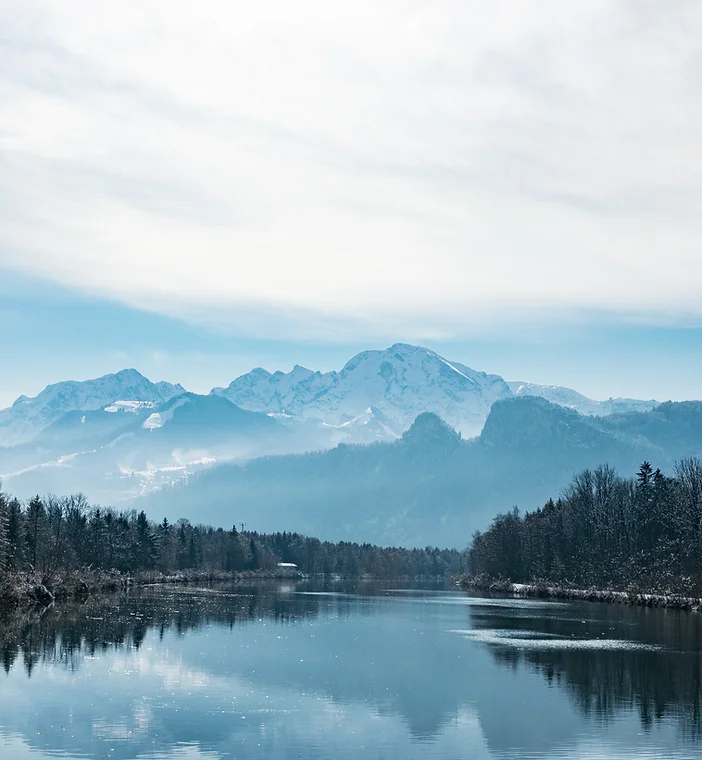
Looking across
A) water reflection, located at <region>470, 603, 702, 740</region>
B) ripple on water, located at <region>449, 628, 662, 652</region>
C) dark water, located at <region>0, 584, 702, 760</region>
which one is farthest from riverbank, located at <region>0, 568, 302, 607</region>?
water reflection, located at <region>470, 603, 702, 740</region>

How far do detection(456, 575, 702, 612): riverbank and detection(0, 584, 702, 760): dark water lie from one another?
59.7 feet

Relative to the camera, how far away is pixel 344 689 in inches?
1984

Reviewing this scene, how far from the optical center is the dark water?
121 ft

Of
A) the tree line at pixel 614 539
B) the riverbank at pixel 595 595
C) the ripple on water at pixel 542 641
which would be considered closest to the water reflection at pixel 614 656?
the ripple on water at pixel 542 641

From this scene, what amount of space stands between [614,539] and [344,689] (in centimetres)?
10921

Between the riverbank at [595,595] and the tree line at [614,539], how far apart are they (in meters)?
2.01

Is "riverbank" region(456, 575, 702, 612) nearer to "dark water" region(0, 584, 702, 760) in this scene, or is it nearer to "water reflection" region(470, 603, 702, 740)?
"water reflection" region(470, 603, 702, 740)

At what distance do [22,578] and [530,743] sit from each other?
3003 inches

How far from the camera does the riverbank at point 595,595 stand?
107463 millimetres

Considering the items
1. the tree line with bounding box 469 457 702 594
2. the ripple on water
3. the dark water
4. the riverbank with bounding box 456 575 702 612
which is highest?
the tree line with bounding box 469 457 702 594

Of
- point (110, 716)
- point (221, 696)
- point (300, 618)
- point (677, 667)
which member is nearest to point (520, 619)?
point (300, 618)

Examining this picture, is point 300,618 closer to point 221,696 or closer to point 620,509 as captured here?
point 221,696

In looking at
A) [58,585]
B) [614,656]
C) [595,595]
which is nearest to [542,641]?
[614,656]

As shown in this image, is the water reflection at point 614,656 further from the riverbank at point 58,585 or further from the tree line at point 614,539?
the riverbank at point 58,585
